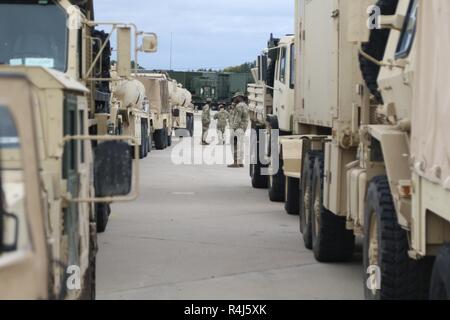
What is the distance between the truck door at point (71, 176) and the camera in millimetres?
5719

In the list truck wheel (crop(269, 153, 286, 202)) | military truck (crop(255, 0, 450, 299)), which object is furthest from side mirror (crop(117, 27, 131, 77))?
truck wheel (crop(269, 153, 286, 202))

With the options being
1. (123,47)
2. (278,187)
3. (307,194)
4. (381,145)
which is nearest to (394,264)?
(381,145)

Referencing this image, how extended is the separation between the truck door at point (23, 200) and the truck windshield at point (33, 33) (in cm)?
599

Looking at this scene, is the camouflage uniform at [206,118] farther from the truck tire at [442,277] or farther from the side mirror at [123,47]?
the truck tire at [442,277]

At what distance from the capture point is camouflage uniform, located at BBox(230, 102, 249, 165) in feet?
89.6

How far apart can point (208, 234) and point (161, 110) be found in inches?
933

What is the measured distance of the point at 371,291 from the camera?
25.4 ft

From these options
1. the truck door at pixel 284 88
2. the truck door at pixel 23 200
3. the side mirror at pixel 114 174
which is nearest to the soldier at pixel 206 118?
the truck door at pixel 284 88

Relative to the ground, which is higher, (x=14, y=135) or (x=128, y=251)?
(x=14, y=135)

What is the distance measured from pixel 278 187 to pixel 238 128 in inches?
364

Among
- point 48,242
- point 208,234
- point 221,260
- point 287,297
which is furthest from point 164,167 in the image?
point 48,242

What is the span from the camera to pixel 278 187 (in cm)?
1823

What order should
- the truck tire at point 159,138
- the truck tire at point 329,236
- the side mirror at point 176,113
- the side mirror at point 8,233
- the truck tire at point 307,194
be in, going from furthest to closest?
the side mirror at point 176,113, the truck tire at point 159,138, the truck tire at point 307,194, the truck tire at point 329,236, the side mirror at point 8,233
